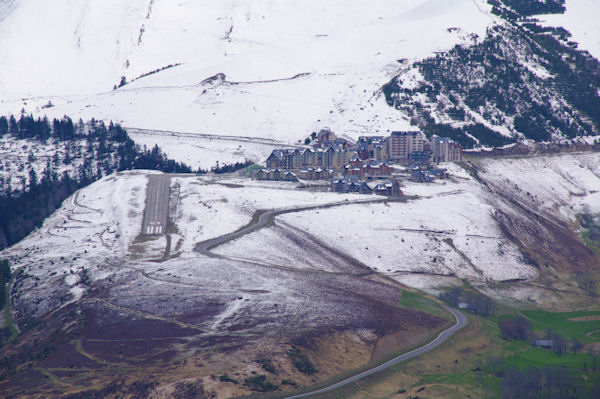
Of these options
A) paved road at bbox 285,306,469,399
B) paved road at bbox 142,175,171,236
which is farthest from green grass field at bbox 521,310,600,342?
paved road at bbox 142,175,171,236

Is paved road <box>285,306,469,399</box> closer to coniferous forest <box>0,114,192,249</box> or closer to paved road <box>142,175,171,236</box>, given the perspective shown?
paved road <box>142,175,171,236</box>

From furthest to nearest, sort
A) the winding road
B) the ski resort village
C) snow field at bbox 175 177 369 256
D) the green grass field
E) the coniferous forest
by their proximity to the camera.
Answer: the coniferous forest, snow field at bbox 175 177 369 256, the green grass field, the winding road, the ski resort village

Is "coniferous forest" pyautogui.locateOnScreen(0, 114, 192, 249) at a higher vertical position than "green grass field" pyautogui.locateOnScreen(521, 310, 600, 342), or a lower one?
higher

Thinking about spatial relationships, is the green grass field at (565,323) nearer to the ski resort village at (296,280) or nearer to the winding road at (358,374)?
the ski resort village at (296,280)

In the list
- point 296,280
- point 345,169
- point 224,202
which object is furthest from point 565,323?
point 345,169

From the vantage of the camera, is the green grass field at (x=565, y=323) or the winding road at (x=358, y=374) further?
the green grass field at (x=565, y=323)

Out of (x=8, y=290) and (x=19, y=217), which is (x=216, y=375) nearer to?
(x=8, y=290)

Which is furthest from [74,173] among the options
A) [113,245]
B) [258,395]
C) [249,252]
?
[258,395]

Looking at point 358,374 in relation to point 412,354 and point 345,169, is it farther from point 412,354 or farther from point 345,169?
Answer: point 345,169

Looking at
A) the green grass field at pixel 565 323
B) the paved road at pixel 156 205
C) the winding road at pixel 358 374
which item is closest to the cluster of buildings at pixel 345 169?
the winding road at pixel 358 374

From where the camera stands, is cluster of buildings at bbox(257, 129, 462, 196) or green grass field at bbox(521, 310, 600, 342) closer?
green grass field at bbox(521, 310, 600, 342)
